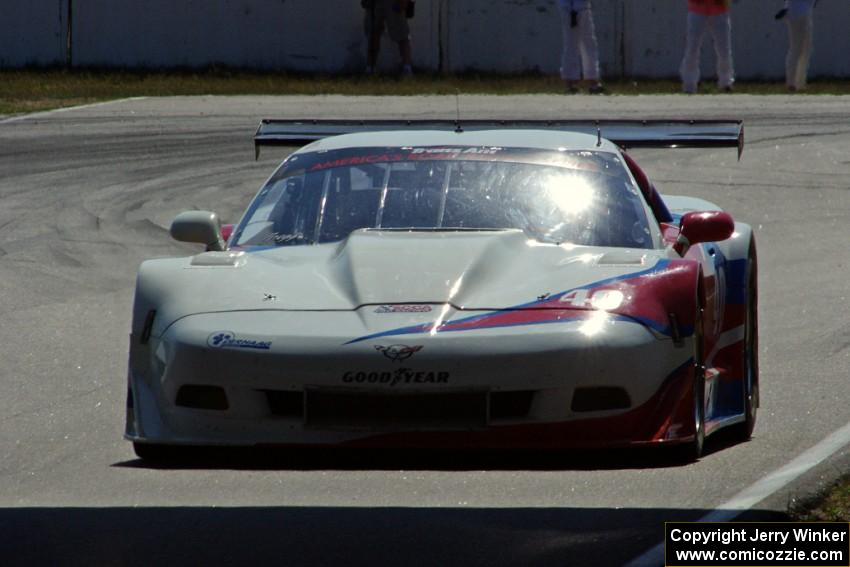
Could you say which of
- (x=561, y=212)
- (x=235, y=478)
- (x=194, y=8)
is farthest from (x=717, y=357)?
(x=194, y=8)

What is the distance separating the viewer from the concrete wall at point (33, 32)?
28.0m

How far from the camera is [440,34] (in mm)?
29797

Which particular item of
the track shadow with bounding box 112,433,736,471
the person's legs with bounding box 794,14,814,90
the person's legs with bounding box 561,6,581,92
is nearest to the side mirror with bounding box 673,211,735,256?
the track shadow with bounding box 112,433,736,471

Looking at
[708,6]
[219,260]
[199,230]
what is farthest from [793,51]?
[219,260]

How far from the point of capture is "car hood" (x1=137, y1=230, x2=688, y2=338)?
5676 millimetres

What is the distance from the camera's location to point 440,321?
5.46 m

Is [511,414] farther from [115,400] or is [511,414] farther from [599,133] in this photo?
[115,400]

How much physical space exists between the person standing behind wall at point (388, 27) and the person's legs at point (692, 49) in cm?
609

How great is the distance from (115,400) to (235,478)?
5.39 ft

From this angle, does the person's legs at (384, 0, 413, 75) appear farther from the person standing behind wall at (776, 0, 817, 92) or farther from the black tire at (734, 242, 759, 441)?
the black tire at (734, 242, 759, 441)

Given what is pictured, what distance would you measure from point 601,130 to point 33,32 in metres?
21.4

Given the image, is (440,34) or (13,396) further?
(440,34)

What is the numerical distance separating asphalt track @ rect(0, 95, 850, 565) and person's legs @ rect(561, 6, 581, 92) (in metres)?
5.78

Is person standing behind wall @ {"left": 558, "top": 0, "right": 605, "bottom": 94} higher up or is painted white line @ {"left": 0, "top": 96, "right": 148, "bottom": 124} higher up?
person standing behind wall @ {"left": 558, "top": 0, "right": 605, "bottom": 94}
